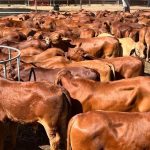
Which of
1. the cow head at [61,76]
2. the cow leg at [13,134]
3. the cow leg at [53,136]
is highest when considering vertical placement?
the cow head at [61,76]

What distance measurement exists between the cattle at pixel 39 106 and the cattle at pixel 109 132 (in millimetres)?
1202

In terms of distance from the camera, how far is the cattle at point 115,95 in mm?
7352

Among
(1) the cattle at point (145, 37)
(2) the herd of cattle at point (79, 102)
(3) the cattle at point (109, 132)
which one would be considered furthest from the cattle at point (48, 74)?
(1) the cattle at point (145, 37)

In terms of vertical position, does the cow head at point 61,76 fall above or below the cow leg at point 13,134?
above

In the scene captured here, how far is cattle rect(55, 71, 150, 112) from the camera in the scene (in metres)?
7.35

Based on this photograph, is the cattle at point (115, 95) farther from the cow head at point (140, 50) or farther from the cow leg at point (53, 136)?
the cow head at point (140, 50)

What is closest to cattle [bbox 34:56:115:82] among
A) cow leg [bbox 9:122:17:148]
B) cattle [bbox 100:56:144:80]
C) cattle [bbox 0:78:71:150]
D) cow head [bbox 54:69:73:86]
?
cattle [bbox 100:56:144:80]

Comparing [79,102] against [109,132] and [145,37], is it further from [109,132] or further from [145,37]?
[145,37]

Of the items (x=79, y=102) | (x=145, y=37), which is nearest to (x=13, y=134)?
(x=79, y=102)

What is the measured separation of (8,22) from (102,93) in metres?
13.5

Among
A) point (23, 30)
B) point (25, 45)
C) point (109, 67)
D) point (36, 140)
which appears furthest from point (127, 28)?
point (36, 140)

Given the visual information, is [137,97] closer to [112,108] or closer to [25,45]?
[112,108]

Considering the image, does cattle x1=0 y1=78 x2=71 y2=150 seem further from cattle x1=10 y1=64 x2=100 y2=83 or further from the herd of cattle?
cattle x1=10 y1=64 x2=100 y2=83

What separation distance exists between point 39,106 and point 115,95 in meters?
1.40
